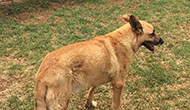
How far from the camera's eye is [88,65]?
12.0ft

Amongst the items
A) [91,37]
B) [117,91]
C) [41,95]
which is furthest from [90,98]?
[91,37]

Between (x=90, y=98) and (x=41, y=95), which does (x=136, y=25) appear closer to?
(x=90, y=98)

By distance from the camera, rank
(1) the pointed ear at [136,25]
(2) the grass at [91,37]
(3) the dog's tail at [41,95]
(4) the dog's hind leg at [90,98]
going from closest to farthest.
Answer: (3) the dog's tail at [41,95] → (1) the pointed ear at [136,25] → (4) the dog's hind leg at [90,98] → (2) the grass at [91,37]

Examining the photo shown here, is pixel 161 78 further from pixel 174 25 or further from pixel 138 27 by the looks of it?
pixel 174 25

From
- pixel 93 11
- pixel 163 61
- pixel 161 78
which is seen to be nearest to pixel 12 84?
pixel 161 78

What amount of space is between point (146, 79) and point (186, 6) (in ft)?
18.6

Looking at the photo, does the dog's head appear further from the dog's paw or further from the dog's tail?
the dog's tail

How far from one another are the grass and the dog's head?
1137 millimetres

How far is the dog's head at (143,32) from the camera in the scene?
4.20 m

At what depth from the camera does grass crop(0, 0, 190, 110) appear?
16.0ft

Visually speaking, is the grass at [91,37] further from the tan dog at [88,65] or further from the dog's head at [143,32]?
the dog's head at [143,32]

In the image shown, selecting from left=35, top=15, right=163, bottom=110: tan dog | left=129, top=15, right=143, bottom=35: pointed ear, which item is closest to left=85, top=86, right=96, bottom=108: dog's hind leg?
left=35, top=15, right=163, bottom=110: tan dog

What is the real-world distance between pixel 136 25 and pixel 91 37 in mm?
2935

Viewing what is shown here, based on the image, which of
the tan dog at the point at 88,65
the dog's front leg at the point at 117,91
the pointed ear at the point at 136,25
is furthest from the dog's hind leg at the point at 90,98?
the pointed ear at the point at 136,25
